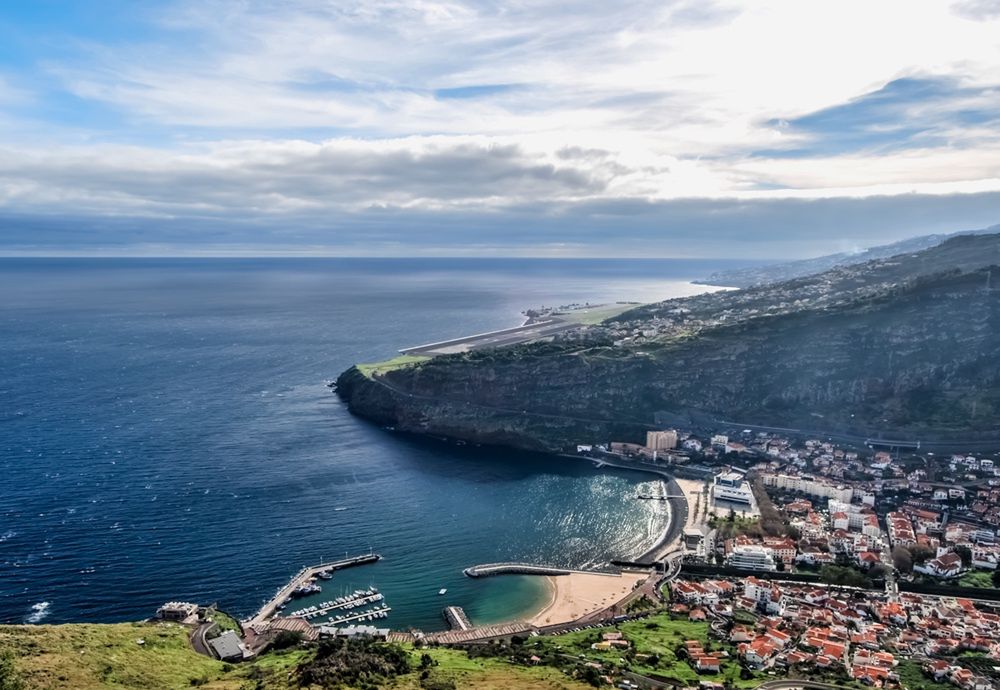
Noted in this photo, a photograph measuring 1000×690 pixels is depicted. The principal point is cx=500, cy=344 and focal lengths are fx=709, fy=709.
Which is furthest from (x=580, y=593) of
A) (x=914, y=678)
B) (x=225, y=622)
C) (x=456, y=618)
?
(x=225, y=622)

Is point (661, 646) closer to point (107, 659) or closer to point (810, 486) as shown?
point (107, 659)

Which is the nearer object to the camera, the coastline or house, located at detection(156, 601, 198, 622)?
house, located at detection(156, 601, 198, 622)

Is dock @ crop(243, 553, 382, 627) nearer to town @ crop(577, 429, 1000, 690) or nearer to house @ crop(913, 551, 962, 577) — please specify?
town @ crop(577, 429, 1000, 690)

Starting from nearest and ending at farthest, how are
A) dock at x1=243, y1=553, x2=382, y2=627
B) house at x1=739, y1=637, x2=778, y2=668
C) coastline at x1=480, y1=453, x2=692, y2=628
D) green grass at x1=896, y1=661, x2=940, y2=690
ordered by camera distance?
1. green grass at x1=896, y1=661, x2=940, y2=690
2. house at x1=739, y1=637, x2=778, y2=668
3. dock at x1=243, y1=553, x2=382, y2=627
4. coastline at x1=480, y1=453, x2=692, y2=628

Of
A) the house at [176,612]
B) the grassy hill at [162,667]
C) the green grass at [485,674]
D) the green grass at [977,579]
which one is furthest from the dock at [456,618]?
the green grass at [977,579]

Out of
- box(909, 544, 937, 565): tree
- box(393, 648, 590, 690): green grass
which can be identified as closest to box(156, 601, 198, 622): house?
box(393, 648, 590, 690): green grass
